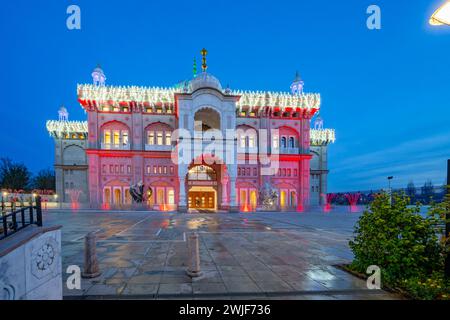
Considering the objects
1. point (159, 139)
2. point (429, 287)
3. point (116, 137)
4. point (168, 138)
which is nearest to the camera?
point (429, 287)

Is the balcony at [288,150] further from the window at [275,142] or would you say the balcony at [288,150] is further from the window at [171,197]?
the window at [171,197]

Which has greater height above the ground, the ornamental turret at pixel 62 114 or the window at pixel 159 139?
the ornamental turret at pixel 62 114

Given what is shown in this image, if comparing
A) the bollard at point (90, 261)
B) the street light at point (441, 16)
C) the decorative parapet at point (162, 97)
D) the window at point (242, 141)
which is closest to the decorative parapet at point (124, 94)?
the decorative parapet at point (162, 97)

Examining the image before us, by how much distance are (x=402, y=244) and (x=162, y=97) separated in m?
32.4

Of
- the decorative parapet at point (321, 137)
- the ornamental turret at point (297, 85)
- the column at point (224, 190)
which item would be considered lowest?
the column at point (224, 190)

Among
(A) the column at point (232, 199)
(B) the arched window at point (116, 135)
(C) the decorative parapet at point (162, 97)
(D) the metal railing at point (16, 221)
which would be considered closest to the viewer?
(D) the metal railing at point (16, 221)

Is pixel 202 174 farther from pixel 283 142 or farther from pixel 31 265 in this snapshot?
pixel 31 265

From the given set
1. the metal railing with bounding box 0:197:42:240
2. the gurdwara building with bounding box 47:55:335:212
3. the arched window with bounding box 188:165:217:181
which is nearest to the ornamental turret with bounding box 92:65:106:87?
the gurdwara building with bounding box 47:55:335:212

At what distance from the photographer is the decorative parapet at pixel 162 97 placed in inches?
1211

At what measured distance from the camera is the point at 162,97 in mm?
32156

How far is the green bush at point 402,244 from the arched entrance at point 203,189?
1097 inches

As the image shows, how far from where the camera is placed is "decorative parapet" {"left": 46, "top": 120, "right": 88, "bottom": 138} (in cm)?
3956

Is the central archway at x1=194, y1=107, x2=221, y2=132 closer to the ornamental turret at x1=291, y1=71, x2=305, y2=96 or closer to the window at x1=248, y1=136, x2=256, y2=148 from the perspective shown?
the window at x1=248, y1=136, x2=256, y2=148

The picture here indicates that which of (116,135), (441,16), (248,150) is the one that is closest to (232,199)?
(248,150)
